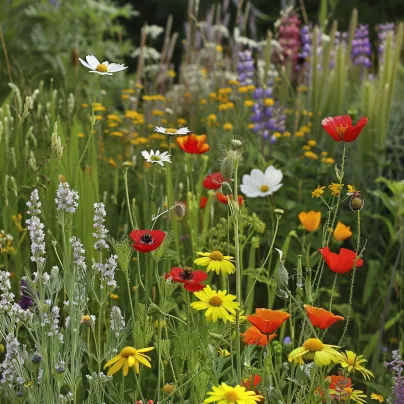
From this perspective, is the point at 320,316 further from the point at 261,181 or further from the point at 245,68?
the point at 245,68

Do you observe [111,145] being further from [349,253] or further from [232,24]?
[232,24]

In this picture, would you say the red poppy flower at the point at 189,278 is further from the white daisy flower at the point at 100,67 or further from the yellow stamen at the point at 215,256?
the white daisy flower at the point at 100,67

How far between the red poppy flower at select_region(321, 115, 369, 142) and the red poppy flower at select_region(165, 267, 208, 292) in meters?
0.45

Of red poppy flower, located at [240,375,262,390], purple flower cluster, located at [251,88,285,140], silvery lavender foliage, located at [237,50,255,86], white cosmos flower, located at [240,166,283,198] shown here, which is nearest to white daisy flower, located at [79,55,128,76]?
red poppy flower, located at [240,375,262,390]

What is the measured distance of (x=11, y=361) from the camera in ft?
5.61

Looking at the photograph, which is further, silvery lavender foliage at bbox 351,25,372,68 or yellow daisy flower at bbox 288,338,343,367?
silvery lavender foliage at bbox 351,25,372,68

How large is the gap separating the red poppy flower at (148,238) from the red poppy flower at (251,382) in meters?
0.35

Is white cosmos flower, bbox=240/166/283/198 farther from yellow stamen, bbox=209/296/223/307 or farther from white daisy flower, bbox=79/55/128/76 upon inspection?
yellow stamen, bbox=209/296/223/307

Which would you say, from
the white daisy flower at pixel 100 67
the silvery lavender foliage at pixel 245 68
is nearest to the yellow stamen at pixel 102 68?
the white daisy flower at pixel 100 67

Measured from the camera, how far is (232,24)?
34.4 ft

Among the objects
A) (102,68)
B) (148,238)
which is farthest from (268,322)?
(102,68)

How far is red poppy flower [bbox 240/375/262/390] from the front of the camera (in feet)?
5.32

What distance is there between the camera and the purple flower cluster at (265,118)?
3851 mm

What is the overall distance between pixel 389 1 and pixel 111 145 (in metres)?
7.32
